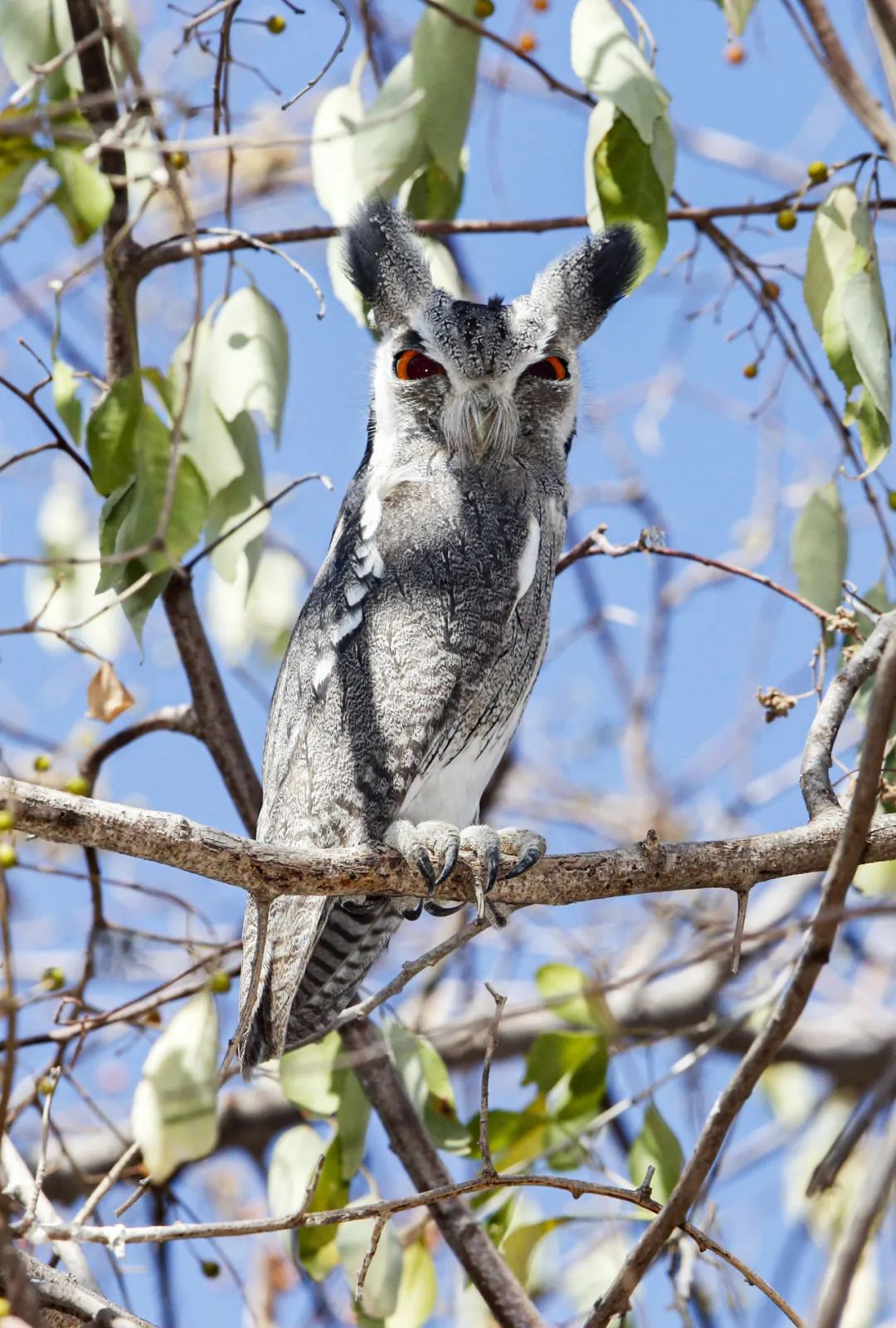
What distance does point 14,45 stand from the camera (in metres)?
2.61

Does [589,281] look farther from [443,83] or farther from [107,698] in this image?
[107,698]

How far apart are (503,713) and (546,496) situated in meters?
0.49

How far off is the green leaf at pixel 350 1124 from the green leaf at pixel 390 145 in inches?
67.2

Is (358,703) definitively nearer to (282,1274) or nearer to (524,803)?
(282,1274)

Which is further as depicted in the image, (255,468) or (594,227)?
(255,468)

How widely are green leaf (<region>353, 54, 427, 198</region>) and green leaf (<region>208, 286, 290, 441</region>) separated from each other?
1.02 feet

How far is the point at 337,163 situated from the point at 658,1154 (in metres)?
2.02

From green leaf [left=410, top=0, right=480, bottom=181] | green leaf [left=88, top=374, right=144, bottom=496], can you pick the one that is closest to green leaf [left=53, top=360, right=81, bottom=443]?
green leaf [left=88, top=374, right=144, bottom=496]

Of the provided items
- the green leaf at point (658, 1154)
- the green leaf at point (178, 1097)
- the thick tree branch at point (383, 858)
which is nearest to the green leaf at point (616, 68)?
the thick tree branch at point (383, 858)

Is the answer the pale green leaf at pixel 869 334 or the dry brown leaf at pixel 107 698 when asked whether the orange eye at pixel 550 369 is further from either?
the dry brown leaf at pixel 107 698

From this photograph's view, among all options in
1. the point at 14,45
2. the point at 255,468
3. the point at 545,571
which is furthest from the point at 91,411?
the point at 545,571

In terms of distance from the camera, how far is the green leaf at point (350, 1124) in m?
2.84

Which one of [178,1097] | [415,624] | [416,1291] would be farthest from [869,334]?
[416,1291]

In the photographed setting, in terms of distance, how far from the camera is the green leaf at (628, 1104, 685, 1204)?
2752 millimetres
